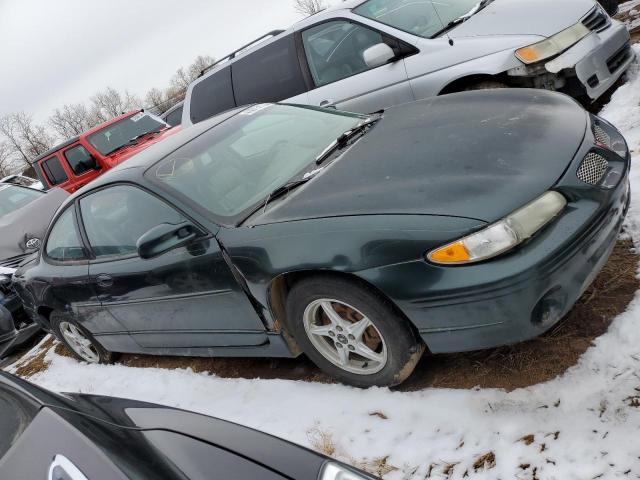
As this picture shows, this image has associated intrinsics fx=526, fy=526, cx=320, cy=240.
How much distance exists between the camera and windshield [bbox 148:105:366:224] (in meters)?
3.00

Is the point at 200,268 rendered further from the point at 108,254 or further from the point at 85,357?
the point at 85,357

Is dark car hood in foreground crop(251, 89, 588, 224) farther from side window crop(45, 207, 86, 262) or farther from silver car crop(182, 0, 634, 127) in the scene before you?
side window crop(45, 207, 86, 262)

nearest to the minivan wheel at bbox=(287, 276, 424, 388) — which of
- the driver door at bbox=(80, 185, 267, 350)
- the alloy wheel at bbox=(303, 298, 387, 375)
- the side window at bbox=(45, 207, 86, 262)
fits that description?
the alloy wheel at bbox=(303, 298, 387, 375)

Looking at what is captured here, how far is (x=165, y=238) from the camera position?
278 cm

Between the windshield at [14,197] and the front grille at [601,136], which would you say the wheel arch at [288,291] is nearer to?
the front grille at [601,136]

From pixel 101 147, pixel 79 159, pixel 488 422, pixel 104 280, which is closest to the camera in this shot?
pixel 488 422

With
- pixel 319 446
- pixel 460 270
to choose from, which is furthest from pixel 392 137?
pixel 319 446

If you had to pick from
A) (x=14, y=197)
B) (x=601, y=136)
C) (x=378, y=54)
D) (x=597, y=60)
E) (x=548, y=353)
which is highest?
(x=14, y=197)

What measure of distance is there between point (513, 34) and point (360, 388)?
333cm

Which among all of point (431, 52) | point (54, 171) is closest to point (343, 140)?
point (431, 52)

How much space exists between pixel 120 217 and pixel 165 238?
897 mm

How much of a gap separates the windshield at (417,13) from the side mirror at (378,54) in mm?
302

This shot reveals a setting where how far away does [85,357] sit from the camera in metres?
4.97

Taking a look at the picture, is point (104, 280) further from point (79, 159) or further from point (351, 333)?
point (79, 159)
